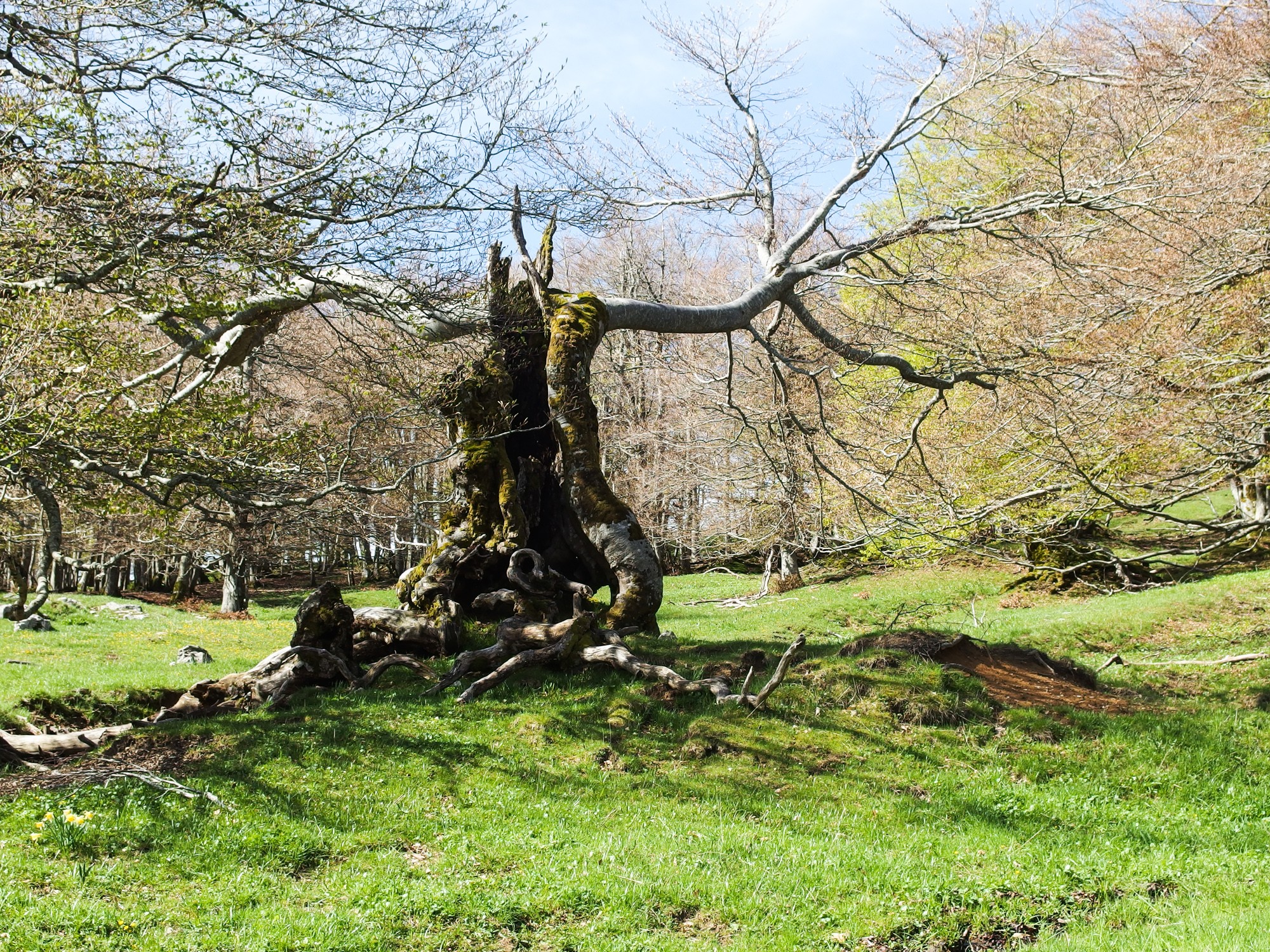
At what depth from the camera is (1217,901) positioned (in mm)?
5172

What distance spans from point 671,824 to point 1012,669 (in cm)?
530

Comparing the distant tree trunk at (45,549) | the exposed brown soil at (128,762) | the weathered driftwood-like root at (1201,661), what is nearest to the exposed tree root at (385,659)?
the exposed brown soil at (128,762)

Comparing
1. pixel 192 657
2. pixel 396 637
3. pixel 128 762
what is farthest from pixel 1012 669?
pixel 192 657

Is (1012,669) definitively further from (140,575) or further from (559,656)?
(140,575)

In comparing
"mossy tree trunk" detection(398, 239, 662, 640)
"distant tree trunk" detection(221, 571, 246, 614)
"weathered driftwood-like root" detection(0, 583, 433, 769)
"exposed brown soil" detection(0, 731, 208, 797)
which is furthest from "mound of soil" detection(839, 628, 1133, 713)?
"distant tree trunk" detection(221, 571, 246, 614)

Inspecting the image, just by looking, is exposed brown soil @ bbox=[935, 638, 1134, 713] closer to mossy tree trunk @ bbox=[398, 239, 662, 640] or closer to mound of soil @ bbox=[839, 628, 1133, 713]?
mound of soil @ bbox=[839, 628, 1133, 713]

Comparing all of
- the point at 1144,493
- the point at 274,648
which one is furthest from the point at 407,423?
the point at 1144,493

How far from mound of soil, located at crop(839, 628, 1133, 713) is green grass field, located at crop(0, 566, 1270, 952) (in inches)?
14.6

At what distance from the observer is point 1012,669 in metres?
9.91

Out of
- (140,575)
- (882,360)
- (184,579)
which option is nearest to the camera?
(882,360)

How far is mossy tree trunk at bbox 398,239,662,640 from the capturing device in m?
11.6

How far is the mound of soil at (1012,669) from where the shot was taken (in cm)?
903

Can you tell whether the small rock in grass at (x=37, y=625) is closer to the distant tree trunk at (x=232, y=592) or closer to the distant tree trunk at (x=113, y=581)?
the distant tree trunk at (x=232, y=592)

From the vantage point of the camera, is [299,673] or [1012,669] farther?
[299,673]
